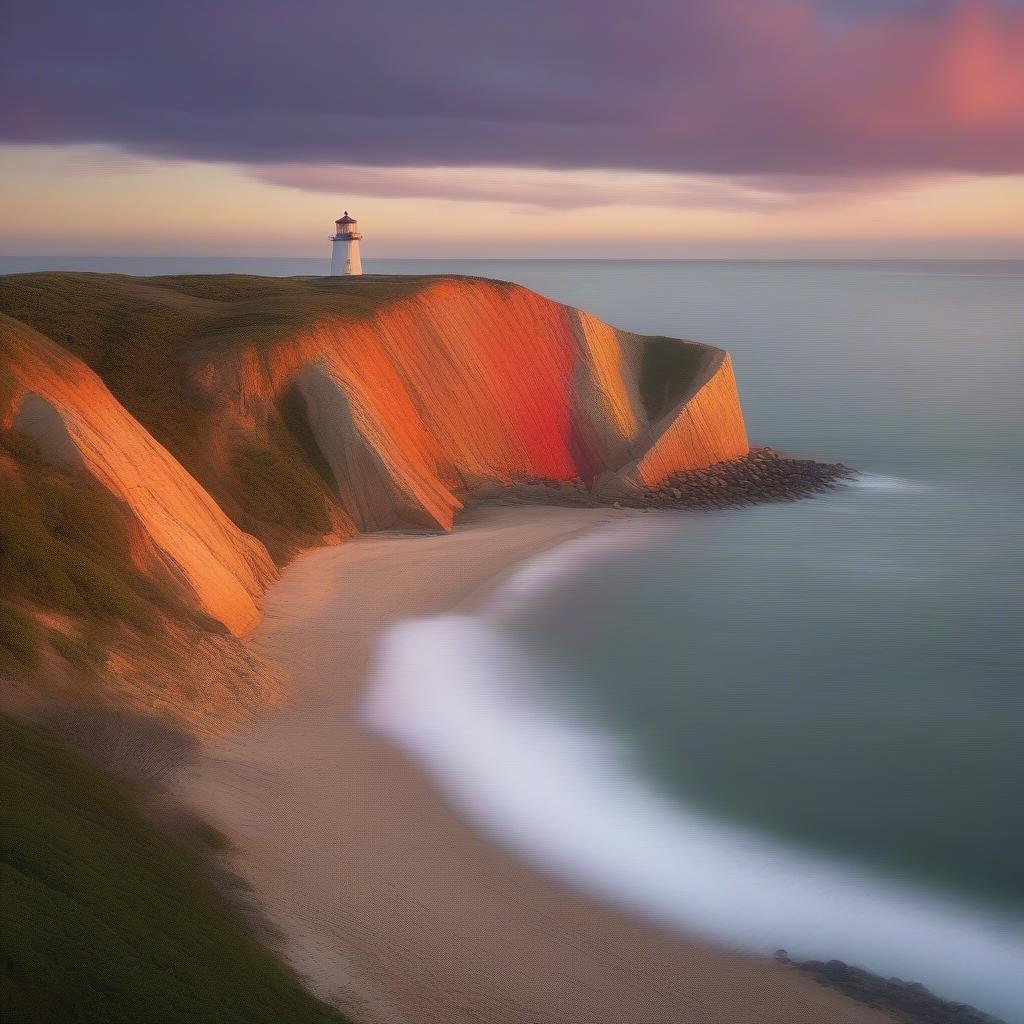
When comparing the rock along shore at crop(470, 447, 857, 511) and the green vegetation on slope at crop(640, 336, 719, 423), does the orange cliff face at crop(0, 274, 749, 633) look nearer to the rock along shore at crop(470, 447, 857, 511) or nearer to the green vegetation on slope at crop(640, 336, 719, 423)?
the green vegetation on slope at crop(640, 336, 719, 423)

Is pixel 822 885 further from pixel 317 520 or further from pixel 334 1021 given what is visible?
pixel 317 520

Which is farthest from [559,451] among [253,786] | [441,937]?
[441,937]

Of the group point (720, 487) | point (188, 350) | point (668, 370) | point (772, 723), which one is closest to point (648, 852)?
point (772, 723)

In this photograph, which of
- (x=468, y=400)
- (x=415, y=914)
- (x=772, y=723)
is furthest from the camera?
(x=468, y=400)

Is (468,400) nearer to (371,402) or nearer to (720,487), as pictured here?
(371,402)

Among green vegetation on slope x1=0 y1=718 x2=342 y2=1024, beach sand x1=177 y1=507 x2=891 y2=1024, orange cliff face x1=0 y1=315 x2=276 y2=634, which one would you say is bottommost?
green vegetation on slope x1=0 y1=718 x2=342 y2=1024

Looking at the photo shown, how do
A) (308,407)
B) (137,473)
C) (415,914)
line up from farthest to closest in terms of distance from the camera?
(308,407)
(137,473)
(415,914)

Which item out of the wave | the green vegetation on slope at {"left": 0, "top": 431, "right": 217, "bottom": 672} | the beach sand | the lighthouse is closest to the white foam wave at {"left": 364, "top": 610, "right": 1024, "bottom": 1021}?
the wave
